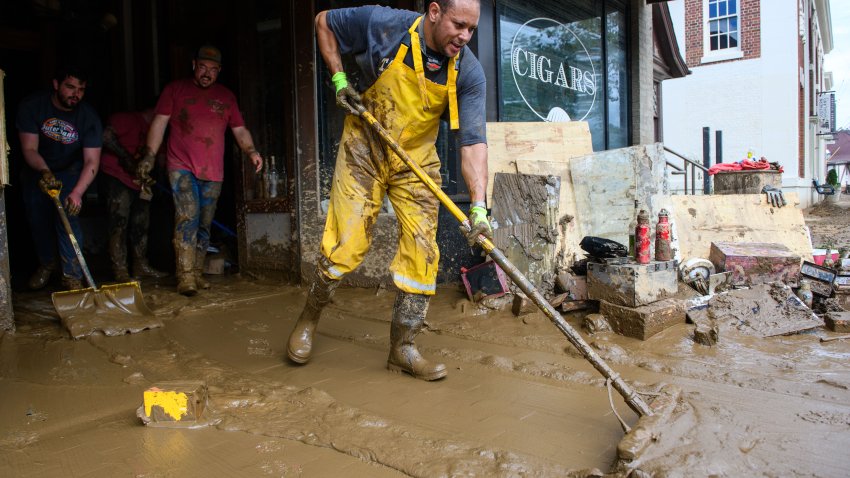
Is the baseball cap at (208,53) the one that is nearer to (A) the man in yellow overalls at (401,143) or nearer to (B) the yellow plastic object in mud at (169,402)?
(A) the man in yellow overalls at (401,143)

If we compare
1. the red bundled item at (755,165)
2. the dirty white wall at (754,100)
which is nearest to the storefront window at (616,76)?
the red bundled item at (755,165)

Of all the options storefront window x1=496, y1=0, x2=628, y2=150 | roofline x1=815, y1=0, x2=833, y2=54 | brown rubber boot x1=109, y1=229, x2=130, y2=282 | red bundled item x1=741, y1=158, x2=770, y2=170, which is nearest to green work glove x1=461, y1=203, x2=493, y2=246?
storefront window x1=496, y1=0, x2=628, y2=150

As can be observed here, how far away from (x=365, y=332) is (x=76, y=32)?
16.8 feet

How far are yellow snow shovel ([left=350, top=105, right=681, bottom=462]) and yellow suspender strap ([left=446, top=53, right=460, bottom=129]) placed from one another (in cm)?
26

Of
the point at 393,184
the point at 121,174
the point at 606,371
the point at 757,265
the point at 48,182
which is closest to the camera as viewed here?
the point at 606,371

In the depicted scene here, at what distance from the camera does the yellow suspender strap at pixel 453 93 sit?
101 inches

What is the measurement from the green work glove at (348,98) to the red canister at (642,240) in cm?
187

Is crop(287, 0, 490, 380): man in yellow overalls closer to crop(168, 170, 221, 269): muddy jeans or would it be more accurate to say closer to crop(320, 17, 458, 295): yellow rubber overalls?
crop(320, 17, 458, 295): yellow rubber overalls

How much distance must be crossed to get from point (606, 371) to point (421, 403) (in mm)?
755

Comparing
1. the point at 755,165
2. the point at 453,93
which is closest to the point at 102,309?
the point at 453,93

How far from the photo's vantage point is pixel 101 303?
3.61 m

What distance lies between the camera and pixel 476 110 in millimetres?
2662

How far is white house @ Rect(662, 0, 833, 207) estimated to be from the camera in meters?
16.0

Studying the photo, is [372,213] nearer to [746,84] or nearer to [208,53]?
[208,53]
